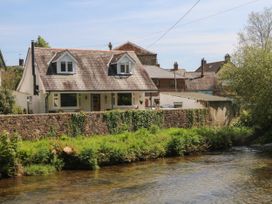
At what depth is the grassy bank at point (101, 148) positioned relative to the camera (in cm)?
2552

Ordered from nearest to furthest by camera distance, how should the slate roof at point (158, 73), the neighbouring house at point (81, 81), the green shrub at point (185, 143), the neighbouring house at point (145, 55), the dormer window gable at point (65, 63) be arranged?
the green shrub at point (185, 143) → the neighbouring house at point (81, 81) → the dormer window gable at point (65, 63) → the slate roof at point (158, 73) → the neighbouring house at point (145, 55)

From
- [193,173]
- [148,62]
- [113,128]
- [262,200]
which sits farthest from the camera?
[148,62]

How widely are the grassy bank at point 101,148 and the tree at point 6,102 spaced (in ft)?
32.0

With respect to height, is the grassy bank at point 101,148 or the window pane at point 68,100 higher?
the window pane at point 68,100

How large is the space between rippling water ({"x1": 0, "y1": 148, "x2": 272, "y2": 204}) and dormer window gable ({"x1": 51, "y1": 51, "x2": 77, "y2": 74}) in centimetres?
1639

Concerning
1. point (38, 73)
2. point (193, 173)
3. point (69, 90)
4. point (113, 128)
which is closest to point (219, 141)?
point (113, 128)

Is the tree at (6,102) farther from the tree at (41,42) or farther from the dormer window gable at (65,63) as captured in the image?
the tree at (41,42)

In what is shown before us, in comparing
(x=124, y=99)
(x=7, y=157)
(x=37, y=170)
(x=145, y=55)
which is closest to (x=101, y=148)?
(x=37, y=170)

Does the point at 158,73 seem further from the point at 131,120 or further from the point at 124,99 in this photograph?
the point at 131,120

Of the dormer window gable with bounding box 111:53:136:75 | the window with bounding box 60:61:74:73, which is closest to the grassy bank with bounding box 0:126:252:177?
the dormer window gable with bounding box 111:53:136:75

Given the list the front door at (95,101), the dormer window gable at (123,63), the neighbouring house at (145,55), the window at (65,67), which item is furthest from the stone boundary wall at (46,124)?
the neighbouring house at (145,55)

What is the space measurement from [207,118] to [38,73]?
15.6 meters

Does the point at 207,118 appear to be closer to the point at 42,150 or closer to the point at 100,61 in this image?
the point at 100,61

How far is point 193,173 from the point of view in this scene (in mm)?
25688
